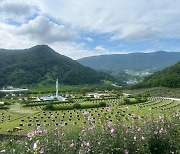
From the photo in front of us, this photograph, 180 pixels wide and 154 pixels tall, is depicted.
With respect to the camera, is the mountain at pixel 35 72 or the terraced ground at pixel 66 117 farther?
the mountain at pixel 35 72

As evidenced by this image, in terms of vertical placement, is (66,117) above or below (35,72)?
below

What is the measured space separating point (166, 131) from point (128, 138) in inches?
64.5

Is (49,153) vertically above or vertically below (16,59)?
below

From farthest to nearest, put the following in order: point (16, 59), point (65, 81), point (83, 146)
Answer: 1. point (16, 59)
2. point (65, 81)
3. point (83, 146)

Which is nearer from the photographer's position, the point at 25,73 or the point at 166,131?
the point at 166,131

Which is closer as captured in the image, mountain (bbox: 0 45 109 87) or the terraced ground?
the terraced ground

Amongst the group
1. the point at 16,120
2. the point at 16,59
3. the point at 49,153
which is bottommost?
the point at 16,120

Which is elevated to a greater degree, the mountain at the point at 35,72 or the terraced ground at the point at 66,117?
the mountain at the point at 35,72

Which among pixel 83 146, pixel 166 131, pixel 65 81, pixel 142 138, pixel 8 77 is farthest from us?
pixel 65 81

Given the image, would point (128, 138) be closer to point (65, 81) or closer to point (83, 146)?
point (83, 146)

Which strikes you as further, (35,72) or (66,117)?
(35,72)

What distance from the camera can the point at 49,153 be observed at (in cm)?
760

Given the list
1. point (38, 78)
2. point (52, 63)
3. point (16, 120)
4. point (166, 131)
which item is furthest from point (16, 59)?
point (166, 131)

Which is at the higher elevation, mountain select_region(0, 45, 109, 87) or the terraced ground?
mountain select_region(0, 45, 109, 87)
